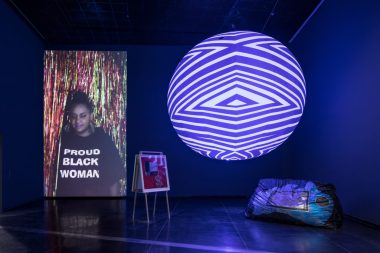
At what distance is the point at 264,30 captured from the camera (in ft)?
23.8

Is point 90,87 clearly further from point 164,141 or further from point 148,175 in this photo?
point 148,175

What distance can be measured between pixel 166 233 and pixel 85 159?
4.03 metres

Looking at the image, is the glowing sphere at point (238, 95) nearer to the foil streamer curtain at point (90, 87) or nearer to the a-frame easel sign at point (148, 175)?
the a-frame easel sign at point (148, 175)

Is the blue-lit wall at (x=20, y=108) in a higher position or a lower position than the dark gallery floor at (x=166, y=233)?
higher

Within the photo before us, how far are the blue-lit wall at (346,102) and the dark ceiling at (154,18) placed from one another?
0.65 meters

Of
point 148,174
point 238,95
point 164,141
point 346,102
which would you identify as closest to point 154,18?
point 164,141

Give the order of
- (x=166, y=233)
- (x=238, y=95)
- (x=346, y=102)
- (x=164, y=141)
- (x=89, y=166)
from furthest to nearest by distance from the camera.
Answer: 1. (x=164, y=141)
2. (x=89, y=166)
3. (x=346, y=102)
4. (x=166, y=233)
5. (x=238, y=95)

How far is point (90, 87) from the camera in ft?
25.1

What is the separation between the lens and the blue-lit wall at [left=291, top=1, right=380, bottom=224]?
432 centimetres

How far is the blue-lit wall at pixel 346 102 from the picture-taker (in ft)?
14.2

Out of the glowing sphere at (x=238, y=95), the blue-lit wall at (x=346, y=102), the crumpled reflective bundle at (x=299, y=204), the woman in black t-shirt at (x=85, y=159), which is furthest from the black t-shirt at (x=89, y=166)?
the glowing sphere at (x=238, y=95)

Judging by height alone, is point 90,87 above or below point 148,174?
above

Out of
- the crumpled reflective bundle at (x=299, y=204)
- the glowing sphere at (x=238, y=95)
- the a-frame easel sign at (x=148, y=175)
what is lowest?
the crumpled reflective bundle at (x=299, y=204)

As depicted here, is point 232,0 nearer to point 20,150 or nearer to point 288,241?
point 288,241
